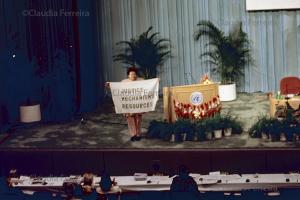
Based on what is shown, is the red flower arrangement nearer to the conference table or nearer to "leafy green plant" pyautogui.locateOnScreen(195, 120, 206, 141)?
"leafy green plant" pyautogui.locateOnScreen(195, 120, 206, 141)

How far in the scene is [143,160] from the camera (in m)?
8.26

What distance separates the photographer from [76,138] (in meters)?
9.35

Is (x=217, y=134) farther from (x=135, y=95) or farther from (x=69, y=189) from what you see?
(x=69, y=189)

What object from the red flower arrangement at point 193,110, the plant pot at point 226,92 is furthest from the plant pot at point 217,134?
the plant pot at point 226,92

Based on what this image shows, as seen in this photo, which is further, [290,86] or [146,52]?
[146,52]

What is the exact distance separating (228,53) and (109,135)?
3.99m

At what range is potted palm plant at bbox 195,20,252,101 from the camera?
12273mm

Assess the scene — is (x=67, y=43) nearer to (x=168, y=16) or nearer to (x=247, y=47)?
(x=168, y=16)

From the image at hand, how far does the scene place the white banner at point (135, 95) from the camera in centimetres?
916

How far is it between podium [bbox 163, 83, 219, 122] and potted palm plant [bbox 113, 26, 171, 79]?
3181mm

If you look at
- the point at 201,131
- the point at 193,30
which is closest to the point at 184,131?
the point at 201,131

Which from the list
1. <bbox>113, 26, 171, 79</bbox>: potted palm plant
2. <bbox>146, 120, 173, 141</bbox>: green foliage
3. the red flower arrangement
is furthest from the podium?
<bbox>113, 26, 171, 79</bbox>: potted palm plant

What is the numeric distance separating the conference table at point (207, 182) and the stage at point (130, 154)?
0.20 metres

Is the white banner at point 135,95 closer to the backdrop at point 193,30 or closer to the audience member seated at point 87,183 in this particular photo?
the audience member seated at point 87,183
